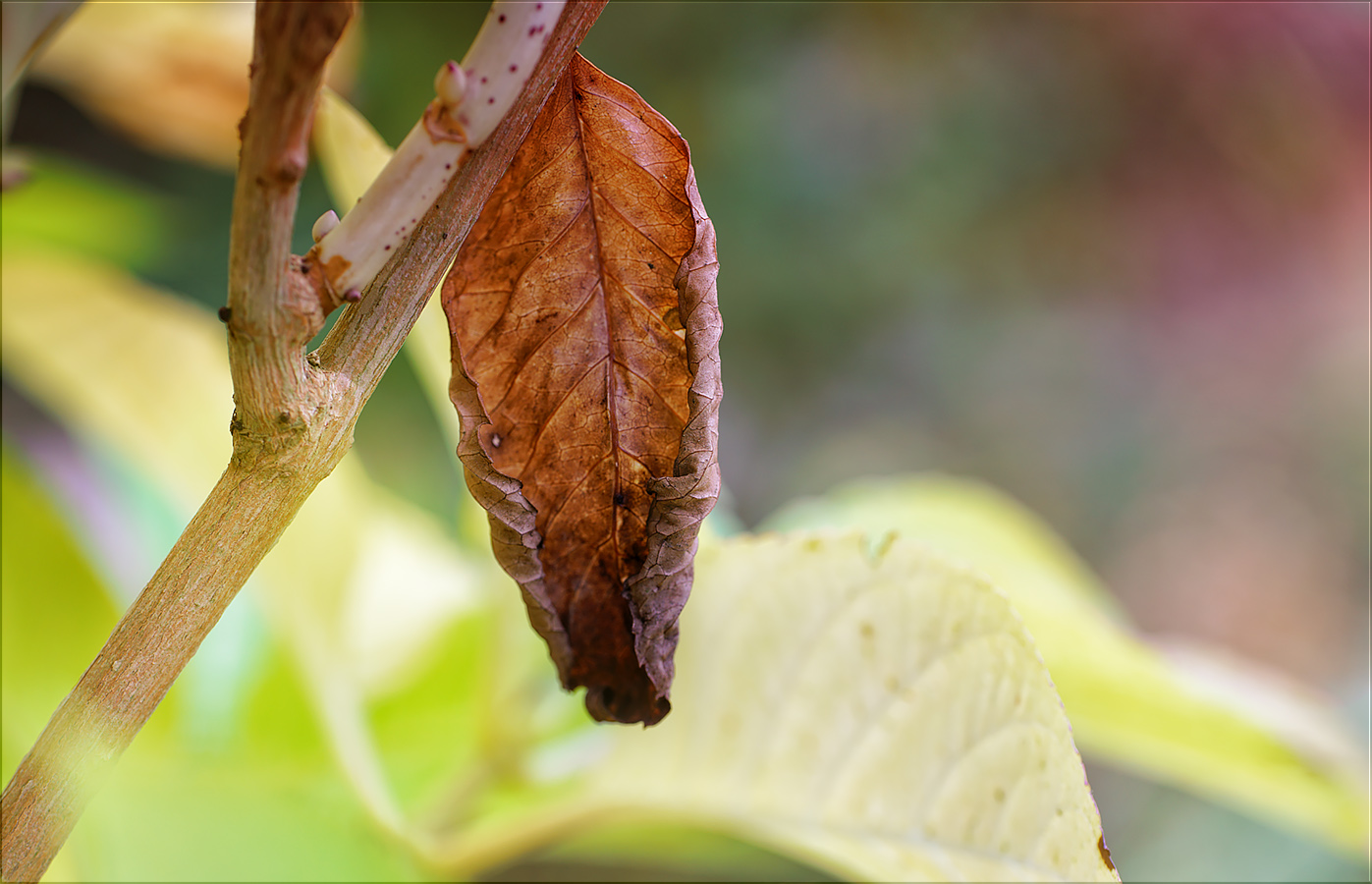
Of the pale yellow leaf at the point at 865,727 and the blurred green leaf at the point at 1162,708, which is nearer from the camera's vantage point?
the pale yellow leaf at the point at 865,727

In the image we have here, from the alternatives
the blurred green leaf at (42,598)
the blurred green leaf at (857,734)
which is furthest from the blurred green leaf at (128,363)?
the blurred green leaf at (857,734)

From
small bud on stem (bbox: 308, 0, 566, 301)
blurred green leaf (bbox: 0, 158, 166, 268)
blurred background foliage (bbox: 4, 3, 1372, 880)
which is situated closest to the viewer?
small bud on stem (bbox: 308, 0, 566, 301)

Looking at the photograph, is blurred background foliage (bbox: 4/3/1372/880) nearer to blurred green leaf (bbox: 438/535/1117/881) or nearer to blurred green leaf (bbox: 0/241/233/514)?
blurred green leaf (bbox: 0/241/233/514)

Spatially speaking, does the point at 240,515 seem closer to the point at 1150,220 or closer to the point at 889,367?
the point at 889,367

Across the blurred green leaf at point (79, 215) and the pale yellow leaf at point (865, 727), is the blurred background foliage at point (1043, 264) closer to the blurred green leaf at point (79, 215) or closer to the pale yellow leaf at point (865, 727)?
the blurred green leaf at point (79, 215)

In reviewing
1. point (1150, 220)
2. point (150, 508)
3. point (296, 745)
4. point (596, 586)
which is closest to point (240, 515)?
point (596, 586)

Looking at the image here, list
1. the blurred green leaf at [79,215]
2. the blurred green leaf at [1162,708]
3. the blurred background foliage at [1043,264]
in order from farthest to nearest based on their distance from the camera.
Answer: the blurred background foliage at [1043,264]
the blurred green leaf at [79,215]
the blurred green leaf at [1162,708]

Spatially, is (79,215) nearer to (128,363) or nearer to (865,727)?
(128,363)

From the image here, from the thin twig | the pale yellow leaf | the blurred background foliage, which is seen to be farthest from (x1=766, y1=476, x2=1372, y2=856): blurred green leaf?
the blurred background foliage
